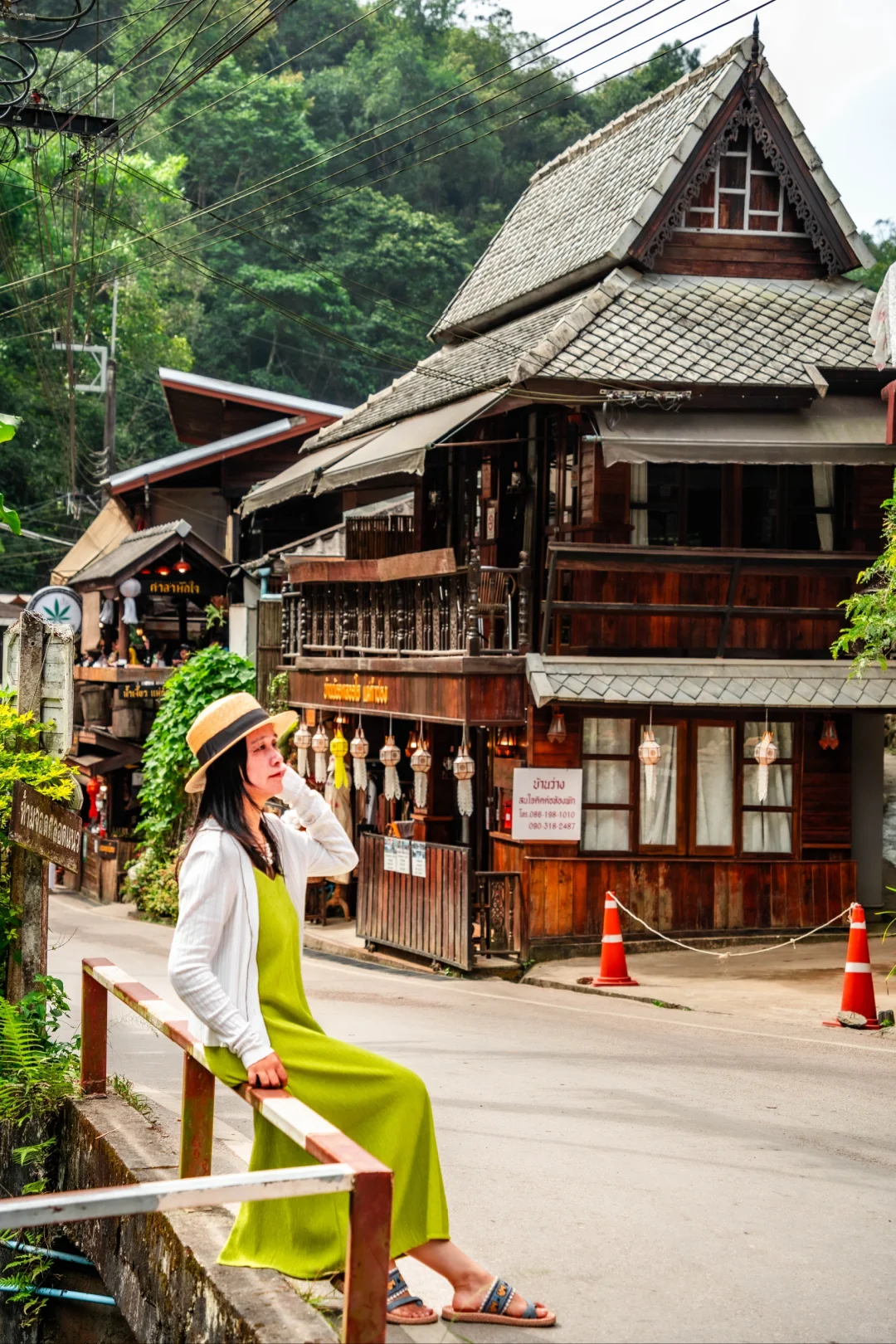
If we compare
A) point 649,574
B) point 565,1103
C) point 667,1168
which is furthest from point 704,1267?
point 649,574

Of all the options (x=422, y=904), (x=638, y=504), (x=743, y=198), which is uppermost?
(x=743, y=198)

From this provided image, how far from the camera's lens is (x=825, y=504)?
2008cm

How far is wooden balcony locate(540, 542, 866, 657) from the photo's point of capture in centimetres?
1886

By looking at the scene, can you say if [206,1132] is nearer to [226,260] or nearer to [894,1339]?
[894,1339]

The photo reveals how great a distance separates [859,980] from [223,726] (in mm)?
9370

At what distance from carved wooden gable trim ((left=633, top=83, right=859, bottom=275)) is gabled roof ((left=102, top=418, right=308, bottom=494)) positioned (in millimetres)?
17087

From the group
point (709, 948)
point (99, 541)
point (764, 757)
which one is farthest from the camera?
point (99, 541)

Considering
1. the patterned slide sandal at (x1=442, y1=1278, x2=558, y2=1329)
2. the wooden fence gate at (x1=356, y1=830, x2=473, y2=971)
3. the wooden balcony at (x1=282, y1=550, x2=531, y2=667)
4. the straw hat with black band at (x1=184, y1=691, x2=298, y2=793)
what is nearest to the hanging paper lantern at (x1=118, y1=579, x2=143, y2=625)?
the wooden balcony at (x1=282, y1=550, x2=531, y2=667)

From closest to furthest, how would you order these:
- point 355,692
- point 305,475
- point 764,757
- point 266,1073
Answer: point 266,1073
point 764,757
point 355,692
point 305,475

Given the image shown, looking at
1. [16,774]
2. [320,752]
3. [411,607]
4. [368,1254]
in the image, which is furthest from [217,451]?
[368,1254]

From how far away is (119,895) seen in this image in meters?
31.8

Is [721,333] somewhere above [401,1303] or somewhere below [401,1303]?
above

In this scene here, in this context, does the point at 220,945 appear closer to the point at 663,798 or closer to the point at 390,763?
the point at 663,798

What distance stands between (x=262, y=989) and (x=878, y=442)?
1435cm
